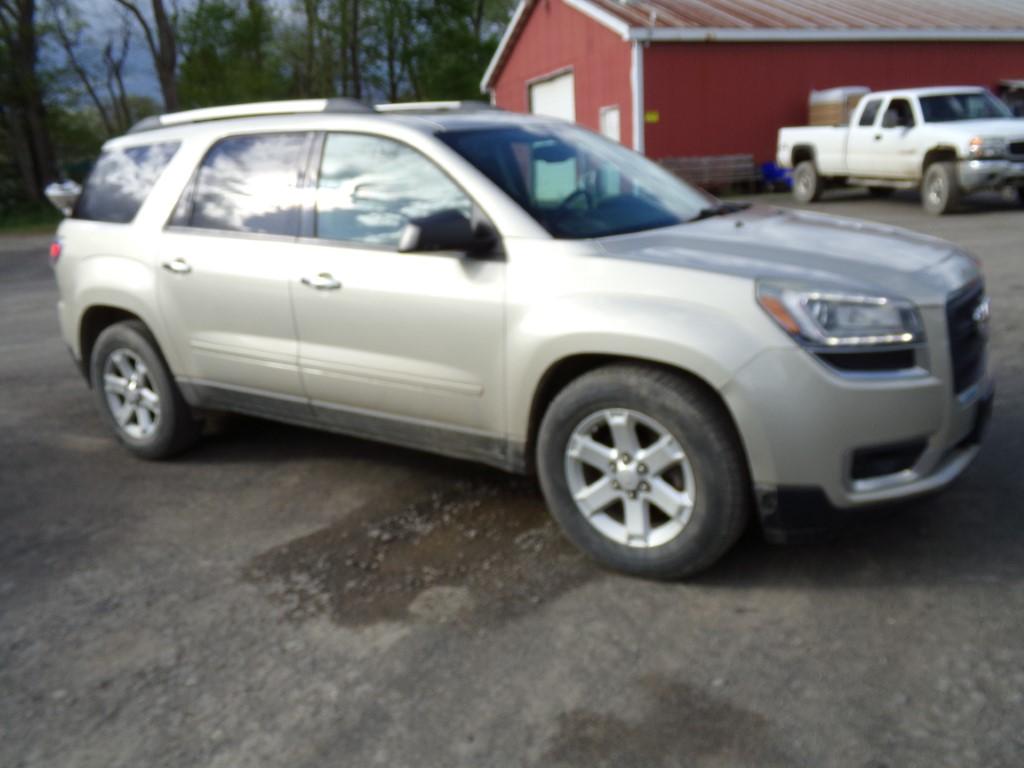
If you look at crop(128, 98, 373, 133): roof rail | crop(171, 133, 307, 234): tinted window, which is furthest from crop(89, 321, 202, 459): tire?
crop(128, 98, 373, 133): roof rail

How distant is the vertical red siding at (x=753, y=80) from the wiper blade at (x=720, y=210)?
18.4 meters

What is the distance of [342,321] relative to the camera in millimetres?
4410

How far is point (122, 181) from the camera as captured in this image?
552cm

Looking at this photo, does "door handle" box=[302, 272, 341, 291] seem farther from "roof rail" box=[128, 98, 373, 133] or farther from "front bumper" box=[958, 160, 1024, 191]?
"front bumper" box=[958, 160, 1024, 191]

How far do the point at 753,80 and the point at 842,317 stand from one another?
21.5 m

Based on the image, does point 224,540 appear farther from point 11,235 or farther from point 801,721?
point 11,235

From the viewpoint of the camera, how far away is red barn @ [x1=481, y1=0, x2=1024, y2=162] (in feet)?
74.1

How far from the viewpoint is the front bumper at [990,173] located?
14914 millimetres

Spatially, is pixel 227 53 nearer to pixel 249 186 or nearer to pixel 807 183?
pixel 807 183

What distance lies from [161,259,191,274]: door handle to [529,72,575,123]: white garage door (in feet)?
68.5

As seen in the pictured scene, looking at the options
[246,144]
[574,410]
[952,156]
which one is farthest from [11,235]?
[574,410]

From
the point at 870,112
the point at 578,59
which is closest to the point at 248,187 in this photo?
the point at 870,112

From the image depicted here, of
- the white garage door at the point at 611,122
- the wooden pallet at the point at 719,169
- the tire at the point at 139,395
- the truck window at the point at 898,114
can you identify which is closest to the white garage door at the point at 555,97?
the white garage door at the point at 611,122

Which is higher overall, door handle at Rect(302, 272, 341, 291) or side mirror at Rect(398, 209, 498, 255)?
side mirror at Rect(398, 209, 498, 255)
